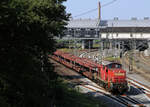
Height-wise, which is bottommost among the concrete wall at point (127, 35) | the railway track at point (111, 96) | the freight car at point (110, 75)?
the railway track at point (111, 96)

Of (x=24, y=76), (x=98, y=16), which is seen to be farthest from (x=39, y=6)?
(x=98, y=16)

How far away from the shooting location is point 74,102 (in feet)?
70.3

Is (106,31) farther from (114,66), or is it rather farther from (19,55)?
(19,55)

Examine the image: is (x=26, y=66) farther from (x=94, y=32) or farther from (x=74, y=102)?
(x=94, y=32)

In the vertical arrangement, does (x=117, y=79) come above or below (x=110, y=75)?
below

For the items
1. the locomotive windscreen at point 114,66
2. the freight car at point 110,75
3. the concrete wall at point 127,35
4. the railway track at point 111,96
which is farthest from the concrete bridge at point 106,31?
the locomotive windscreen at point 114,66

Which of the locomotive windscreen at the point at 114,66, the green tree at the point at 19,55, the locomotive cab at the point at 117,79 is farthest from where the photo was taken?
the locomotive windscreen at the point at 114,66

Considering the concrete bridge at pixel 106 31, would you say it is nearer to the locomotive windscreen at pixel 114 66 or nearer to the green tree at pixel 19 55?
the locomotive windscreen at pixel 114 66

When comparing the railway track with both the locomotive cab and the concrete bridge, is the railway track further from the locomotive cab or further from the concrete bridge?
the concrete bridge

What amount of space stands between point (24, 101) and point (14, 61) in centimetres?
233

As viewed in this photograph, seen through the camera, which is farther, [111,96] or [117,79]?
→ [111,96]

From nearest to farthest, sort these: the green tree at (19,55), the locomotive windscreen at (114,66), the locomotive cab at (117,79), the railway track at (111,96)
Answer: the green tree at (19,55) → the railway track at (111,96) → the locomotive cab at (117,79) → the locomotive windscreen at (114,66)

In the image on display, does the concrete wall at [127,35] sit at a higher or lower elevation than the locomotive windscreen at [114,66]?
higher

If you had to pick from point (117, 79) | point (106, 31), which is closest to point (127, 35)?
point (106, 31)
